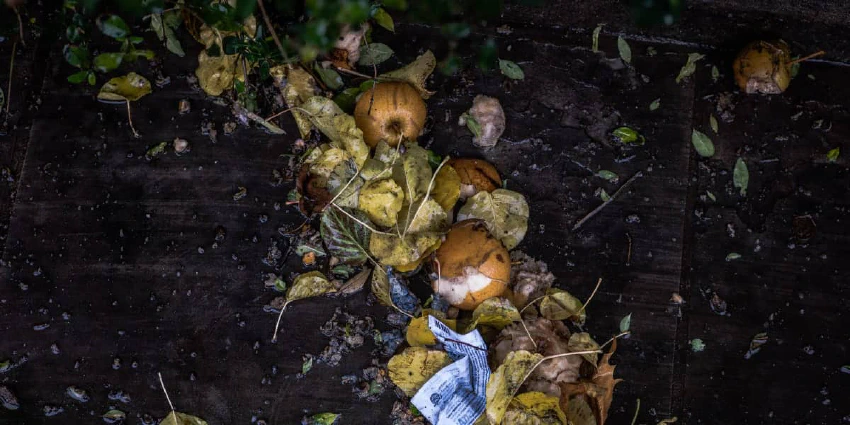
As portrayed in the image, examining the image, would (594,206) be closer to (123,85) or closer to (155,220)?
(155,220)

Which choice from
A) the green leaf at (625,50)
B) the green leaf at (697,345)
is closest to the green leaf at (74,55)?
the green leaf at (625,50)

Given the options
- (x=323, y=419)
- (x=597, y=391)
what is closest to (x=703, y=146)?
(x=597, y=391)

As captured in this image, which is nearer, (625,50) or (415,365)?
(415,365)

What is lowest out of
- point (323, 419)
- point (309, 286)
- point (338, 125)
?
point (323, 419)

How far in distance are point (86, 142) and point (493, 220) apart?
1972 millimetres

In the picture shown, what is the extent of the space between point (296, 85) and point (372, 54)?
0.39 meters

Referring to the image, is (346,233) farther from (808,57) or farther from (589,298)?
(808,57)

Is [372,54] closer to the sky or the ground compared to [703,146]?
closer to the sky

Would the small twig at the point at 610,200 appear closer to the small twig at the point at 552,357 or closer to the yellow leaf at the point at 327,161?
the small twig at the point at 552,357

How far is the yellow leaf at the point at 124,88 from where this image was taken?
287 centimetres

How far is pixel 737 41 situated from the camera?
295 cm

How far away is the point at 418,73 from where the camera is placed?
110 inches

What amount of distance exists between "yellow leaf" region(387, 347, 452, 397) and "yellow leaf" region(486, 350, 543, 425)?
0.90 feet

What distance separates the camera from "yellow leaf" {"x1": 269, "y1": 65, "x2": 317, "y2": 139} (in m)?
2.78
